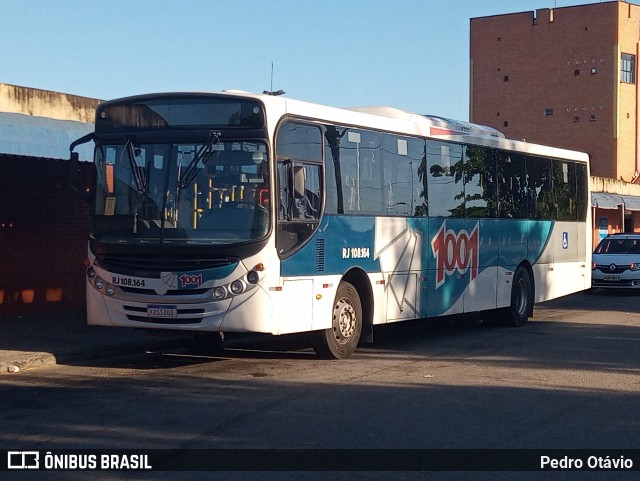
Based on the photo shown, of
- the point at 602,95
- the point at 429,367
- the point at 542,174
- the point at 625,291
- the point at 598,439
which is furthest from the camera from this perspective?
the point at 602,95

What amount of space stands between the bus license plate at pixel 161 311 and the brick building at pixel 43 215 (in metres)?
5.46

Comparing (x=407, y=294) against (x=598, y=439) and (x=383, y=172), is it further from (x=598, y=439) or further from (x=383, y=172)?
(x=598, y=439)

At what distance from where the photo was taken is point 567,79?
6494 cm

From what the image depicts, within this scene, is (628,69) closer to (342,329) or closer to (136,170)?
(342,329)

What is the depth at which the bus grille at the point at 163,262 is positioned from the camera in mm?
11867

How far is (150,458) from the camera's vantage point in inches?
300

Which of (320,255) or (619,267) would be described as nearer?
(320,255)

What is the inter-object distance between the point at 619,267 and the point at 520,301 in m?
10.7

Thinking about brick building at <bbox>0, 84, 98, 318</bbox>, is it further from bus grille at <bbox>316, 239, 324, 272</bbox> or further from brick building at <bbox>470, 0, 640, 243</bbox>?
brick building at <bbox>470, 0, 640, 243</bbox>

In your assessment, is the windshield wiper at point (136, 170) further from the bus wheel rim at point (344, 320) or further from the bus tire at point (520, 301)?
the bus tire at point (520, 301)

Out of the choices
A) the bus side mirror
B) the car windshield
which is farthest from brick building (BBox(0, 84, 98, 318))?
the car windshield

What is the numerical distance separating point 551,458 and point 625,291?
941 inches

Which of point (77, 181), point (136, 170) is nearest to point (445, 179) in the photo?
point (136, 170)

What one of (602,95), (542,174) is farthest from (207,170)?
(602,95)
